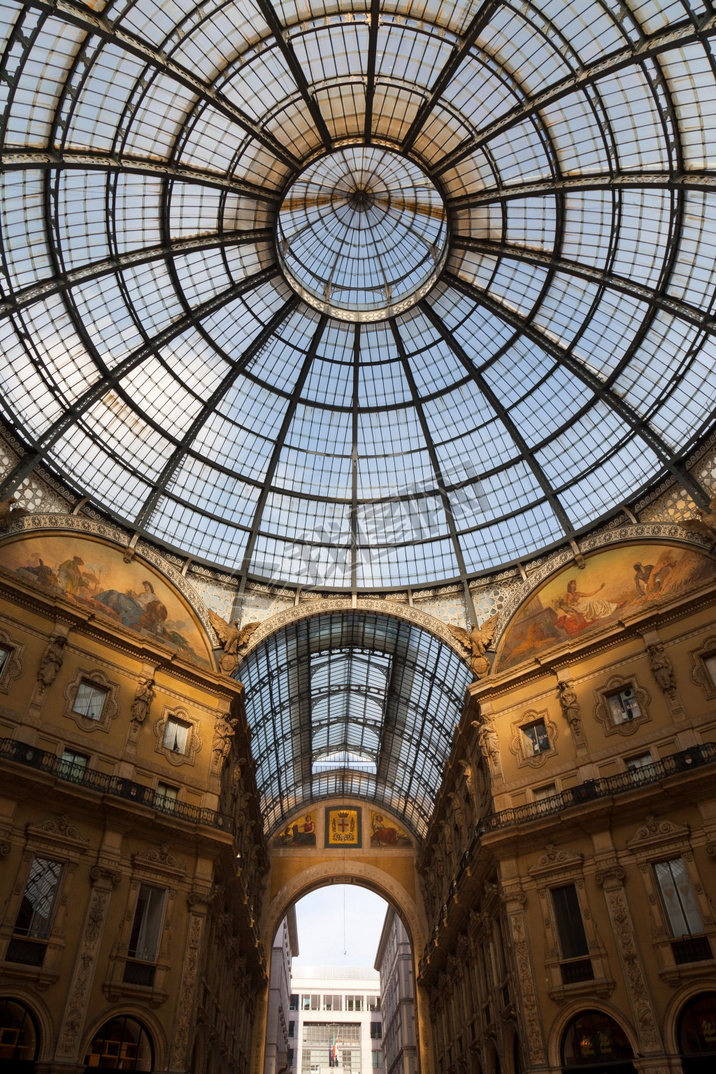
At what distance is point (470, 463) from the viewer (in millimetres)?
40406

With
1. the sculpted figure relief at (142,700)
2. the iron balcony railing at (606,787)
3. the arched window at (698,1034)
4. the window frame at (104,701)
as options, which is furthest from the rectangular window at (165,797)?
the arched window at (698,1034)

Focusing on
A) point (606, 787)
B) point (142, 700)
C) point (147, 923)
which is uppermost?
point (142, 700)

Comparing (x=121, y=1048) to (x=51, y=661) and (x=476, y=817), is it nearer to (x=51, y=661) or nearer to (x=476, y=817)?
(x=51, y=661)

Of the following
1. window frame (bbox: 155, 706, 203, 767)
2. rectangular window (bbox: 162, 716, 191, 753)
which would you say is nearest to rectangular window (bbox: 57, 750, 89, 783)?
window frame (bbox: 155, 706, 203, 767)

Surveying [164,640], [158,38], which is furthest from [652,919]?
[158,38]

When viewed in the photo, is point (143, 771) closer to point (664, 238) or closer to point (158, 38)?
point (158, 38)

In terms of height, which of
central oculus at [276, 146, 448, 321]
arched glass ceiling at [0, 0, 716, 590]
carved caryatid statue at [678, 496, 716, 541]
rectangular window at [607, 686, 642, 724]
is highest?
central oculus at [276, 146, 448, 321]

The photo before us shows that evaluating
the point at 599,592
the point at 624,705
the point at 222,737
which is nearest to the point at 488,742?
the point at 624,705

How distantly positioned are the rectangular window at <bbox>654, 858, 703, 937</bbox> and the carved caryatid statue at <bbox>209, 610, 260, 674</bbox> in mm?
Result: 19689

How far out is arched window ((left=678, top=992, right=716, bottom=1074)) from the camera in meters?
21.8

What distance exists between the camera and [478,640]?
117 feet

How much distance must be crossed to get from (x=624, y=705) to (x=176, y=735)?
61.1 feet

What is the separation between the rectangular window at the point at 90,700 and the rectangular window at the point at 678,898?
70.1ft

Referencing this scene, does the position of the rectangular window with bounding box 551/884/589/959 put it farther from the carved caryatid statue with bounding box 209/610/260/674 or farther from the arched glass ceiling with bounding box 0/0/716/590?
the carved caryatid statue with bounding box 209/610/260/674
